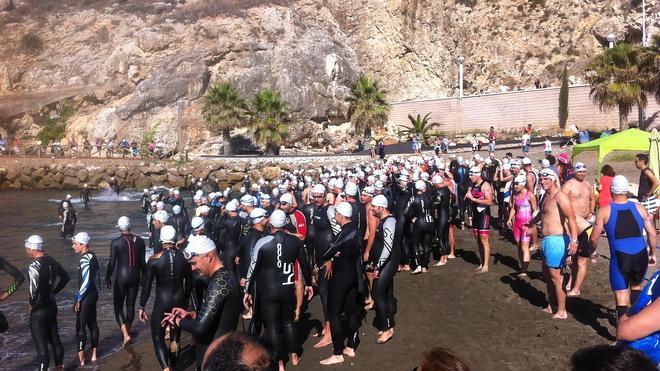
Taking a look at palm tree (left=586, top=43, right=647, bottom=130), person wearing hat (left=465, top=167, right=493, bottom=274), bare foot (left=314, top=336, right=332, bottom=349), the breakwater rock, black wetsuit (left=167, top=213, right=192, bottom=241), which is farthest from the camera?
the breakwater rock

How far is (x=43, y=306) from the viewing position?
6.57m

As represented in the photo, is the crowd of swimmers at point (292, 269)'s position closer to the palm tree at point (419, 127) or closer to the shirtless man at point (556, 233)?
the shirtless man at point (556, 233)

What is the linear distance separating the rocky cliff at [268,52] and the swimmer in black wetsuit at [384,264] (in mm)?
44699

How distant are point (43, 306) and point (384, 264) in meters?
4.49

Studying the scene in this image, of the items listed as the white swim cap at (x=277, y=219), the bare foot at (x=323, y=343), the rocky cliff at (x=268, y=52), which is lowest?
the bare foot at (x=323, y=343)

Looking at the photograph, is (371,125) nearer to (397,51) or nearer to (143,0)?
(397,51)

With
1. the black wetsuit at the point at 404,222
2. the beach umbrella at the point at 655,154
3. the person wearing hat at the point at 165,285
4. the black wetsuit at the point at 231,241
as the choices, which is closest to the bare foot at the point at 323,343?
the person wearing hat at the point at 165,285

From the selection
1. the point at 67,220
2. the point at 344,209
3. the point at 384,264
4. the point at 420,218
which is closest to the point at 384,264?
the point at 384,264

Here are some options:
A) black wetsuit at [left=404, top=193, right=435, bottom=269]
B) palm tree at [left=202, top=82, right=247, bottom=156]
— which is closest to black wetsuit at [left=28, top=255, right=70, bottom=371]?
black wetsuit at [left=404, top=193, right=435, bottom=269]

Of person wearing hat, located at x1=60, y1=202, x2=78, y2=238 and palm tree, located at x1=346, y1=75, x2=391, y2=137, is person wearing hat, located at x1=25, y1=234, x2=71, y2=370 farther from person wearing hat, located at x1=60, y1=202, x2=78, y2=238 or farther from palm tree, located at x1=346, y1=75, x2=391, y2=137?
palm tree, located at x1=346, y1=75, x2=391, y2=137

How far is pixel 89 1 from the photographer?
6788 cm

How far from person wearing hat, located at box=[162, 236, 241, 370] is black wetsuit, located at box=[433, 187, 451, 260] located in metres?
7.11

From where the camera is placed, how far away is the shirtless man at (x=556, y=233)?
6824 mm

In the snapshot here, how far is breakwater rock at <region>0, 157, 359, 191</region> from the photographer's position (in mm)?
40656
